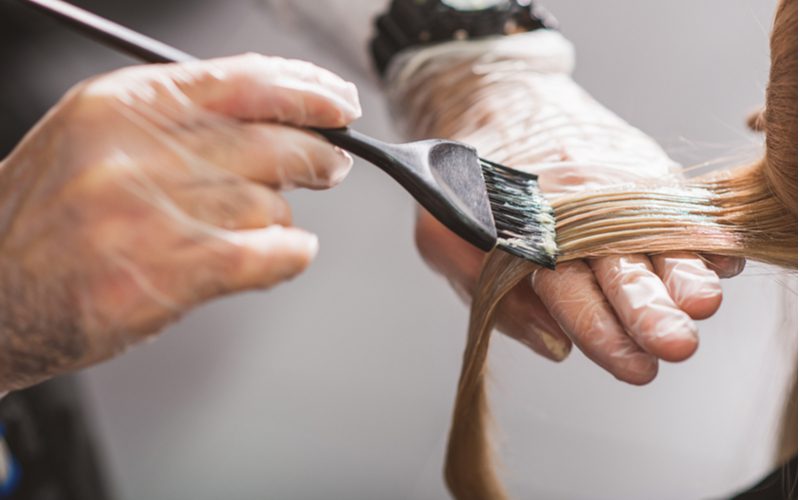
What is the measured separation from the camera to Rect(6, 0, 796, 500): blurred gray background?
776 millimetres

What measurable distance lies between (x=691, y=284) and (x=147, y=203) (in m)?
0.40

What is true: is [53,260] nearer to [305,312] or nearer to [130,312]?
[130,312]

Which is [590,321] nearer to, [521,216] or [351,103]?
[521,216]

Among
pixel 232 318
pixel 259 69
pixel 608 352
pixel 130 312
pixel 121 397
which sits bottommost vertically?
pixel 121 397

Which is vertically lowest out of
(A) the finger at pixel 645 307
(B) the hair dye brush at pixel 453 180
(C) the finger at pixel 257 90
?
(A) the finger at pixel 645 307

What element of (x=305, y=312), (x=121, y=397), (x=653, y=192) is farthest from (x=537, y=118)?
(x=121, y=397)

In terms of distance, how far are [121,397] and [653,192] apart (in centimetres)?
126

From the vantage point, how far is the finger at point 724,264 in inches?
22.5

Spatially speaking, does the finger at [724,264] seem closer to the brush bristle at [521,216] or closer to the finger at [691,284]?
the finger at [691,284]

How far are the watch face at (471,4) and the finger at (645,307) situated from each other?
48 cm

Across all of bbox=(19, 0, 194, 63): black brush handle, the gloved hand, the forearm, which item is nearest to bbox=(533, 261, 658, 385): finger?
the forearm

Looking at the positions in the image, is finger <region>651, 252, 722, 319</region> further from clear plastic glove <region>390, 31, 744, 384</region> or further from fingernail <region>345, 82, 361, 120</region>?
fingernail <region>345, 82, 361, 120</region>

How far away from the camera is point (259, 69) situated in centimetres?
47

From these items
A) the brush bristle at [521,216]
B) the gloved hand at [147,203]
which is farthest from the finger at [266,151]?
the brush bristle at [521,216]
